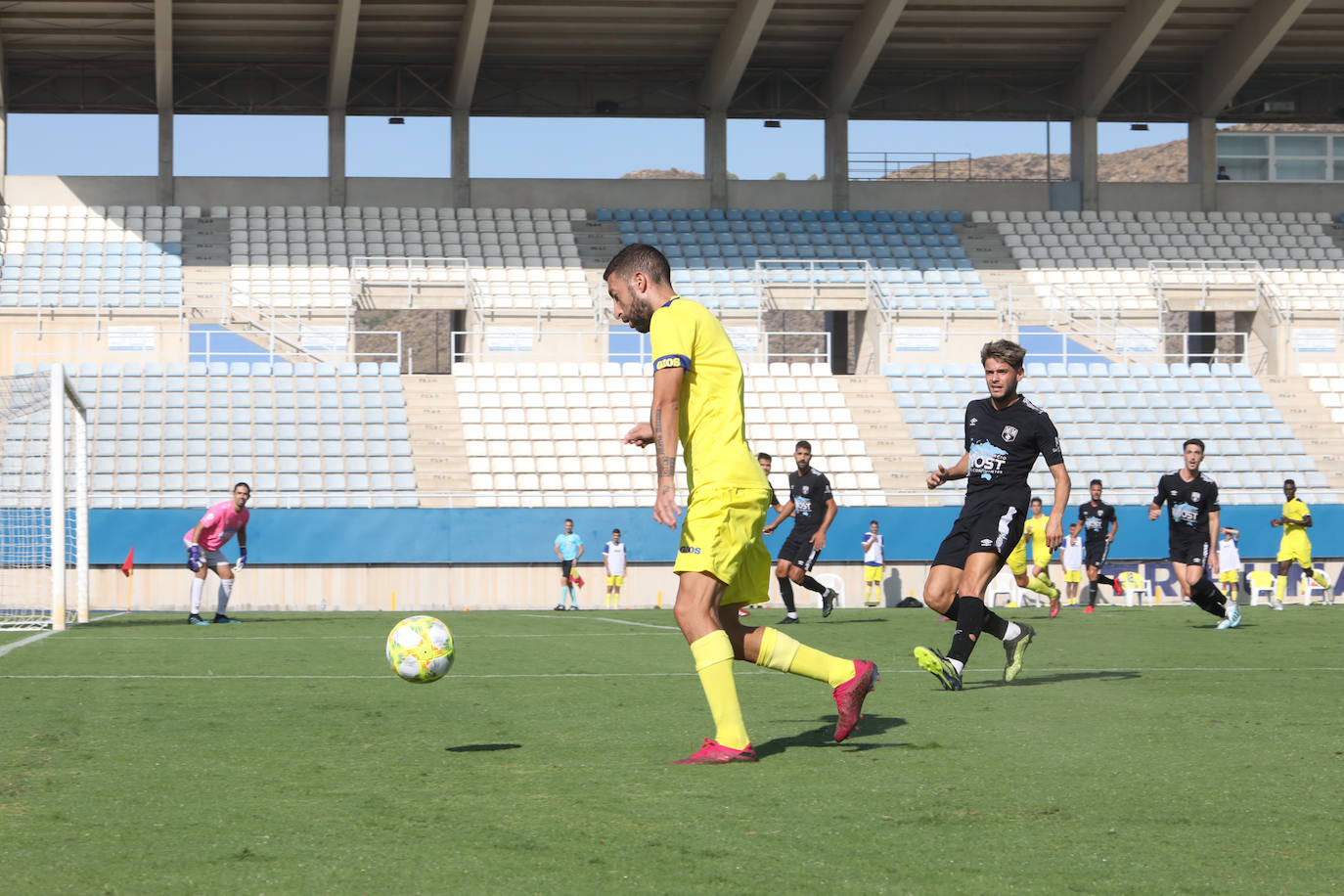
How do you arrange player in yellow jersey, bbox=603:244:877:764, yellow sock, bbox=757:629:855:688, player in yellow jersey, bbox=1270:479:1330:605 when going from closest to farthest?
player in yellow jersey, bbox=603:244:877:764, yellow sock, bbox=757:629:855:688, player in yellow jersey, bbox=1270:479:1330:605

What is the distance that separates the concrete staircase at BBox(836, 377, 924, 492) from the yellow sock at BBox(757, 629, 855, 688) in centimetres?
1953

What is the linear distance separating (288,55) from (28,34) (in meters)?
5.48

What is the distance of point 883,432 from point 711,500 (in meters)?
22.0

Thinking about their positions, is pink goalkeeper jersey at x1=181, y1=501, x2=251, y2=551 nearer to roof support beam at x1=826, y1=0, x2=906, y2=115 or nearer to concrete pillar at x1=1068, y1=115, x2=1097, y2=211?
roof support beam at x1=826, y1=0, x2=906, y2=115

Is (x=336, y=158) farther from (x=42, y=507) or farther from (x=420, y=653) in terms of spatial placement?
(x=420, y=653)

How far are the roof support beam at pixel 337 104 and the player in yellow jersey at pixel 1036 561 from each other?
18.4m

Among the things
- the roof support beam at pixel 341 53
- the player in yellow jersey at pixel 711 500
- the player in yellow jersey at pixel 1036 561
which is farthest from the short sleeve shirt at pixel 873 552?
the player in yellow jersey at pixel 711 500

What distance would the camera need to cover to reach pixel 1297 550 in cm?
2094

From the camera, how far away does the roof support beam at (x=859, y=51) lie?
31.9 metres

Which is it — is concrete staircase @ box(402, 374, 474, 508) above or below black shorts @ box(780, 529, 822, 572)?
above

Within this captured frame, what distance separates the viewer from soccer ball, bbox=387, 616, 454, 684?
22.2 ft

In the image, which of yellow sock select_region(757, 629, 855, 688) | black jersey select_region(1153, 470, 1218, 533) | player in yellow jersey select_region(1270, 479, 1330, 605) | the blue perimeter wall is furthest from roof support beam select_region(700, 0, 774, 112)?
yellow sock select_region(757, 629, 855, 688)

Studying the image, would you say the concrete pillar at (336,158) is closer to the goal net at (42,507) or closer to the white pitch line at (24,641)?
the goal net at (42,507)

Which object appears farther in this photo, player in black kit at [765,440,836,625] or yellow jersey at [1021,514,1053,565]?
yellow jersey at [1021,514,1053,565]
